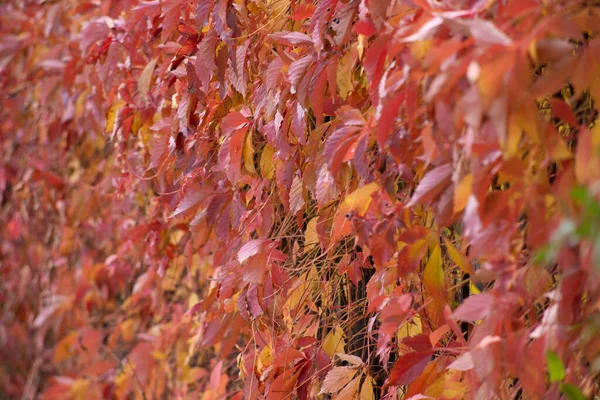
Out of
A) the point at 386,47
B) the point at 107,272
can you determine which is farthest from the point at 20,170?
the point at 386,47

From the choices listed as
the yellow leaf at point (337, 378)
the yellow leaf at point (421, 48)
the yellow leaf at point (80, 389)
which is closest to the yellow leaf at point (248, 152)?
the yellow leaf at point (337, 378)

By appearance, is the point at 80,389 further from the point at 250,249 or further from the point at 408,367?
the point at 408,367

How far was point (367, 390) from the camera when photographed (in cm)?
108

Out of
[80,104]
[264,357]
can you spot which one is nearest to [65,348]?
[80,104]

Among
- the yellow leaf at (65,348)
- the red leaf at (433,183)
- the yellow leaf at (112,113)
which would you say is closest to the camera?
the red leaf at (433,183)

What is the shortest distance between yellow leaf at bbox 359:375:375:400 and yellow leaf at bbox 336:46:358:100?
419 millimetres

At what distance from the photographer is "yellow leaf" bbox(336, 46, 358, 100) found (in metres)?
0.98

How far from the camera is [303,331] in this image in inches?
45.6

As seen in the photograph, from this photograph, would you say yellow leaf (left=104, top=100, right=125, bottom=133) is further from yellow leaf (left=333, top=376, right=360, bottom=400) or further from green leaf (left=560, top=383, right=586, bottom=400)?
green leaf (left=560, top=383, right=586, bottom=400)

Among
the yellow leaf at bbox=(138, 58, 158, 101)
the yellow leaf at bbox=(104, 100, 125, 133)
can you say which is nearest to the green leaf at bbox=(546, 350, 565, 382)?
the yellow leaf at bbox=(138, 58, 158, 101)

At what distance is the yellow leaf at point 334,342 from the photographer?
113 centimetres

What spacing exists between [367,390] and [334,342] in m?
0.09

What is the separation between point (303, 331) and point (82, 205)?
1.37 meters

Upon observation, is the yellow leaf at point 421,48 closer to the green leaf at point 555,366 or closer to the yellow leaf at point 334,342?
the green leaf at point 555,366
